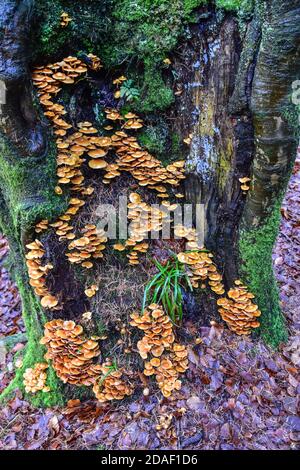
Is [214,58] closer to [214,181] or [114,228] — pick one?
[214,181]

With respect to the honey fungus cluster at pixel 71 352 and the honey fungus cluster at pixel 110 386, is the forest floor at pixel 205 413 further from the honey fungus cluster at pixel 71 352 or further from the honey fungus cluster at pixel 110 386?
the honey fungus cluster at pixel 71 352

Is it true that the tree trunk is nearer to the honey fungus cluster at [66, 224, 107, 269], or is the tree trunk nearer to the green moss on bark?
the green moss on bark

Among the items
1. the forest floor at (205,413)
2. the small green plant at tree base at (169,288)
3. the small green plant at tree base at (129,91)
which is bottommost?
the forest floor at (205,413)

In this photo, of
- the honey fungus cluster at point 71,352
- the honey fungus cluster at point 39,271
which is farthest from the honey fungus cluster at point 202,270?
the honey fungus cluster at point 39,271

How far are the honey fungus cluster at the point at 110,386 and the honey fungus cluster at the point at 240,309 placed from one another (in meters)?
1.32

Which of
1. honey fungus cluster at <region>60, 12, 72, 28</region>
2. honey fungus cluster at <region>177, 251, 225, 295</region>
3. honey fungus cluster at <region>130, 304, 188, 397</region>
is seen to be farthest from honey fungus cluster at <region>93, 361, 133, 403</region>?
honey fungus cluster at <region>60, 12, 72, 28</region>

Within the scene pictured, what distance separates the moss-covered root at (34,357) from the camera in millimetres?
3986

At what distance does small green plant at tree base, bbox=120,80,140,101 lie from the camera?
3732 millimetres

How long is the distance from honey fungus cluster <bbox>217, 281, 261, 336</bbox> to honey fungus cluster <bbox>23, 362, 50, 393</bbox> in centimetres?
208

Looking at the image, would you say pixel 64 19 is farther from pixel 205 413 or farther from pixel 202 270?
pixel 205 413

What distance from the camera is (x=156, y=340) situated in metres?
3.81

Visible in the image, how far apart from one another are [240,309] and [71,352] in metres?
1.88

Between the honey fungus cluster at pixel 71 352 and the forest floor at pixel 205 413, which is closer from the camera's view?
the forest floor at pixel 205 413
